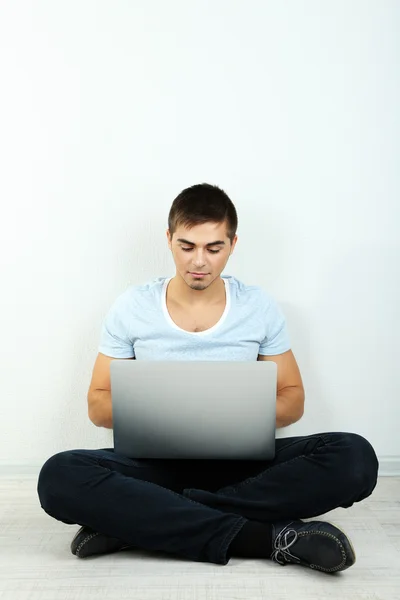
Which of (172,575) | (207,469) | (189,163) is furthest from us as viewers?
(189,163)

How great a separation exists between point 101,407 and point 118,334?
0.78 ft

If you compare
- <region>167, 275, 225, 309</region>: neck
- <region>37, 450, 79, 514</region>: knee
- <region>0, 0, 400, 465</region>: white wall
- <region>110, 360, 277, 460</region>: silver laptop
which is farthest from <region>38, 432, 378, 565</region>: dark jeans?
<region>0, 0, 400, 465</region>: white wall

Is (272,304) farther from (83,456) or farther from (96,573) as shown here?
(96,573)

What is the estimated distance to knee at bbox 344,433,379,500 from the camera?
1968 mm

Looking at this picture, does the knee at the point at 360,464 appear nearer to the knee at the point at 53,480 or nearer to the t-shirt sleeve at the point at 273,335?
the t-shirt sleeve at the point at 273,335

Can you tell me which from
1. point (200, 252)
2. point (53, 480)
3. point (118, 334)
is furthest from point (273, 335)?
point (53, 480)

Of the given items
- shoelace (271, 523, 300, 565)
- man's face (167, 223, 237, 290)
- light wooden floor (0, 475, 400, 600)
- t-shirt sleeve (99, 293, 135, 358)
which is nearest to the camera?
light wooden floor (0, 475, 400, 600)

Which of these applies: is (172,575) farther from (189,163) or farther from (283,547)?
(189,163)

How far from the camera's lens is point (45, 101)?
2.60 m

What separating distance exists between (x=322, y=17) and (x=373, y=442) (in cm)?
153

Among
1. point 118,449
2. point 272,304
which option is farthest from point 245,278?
point 118,449

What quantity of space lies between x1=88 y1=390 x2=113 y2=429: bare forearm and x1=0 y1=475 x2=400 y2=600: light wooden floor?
339 mm

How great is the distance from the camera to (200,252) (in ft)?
7.22

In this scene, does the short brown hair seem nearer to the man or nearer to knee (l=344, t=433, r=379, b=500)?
the man
